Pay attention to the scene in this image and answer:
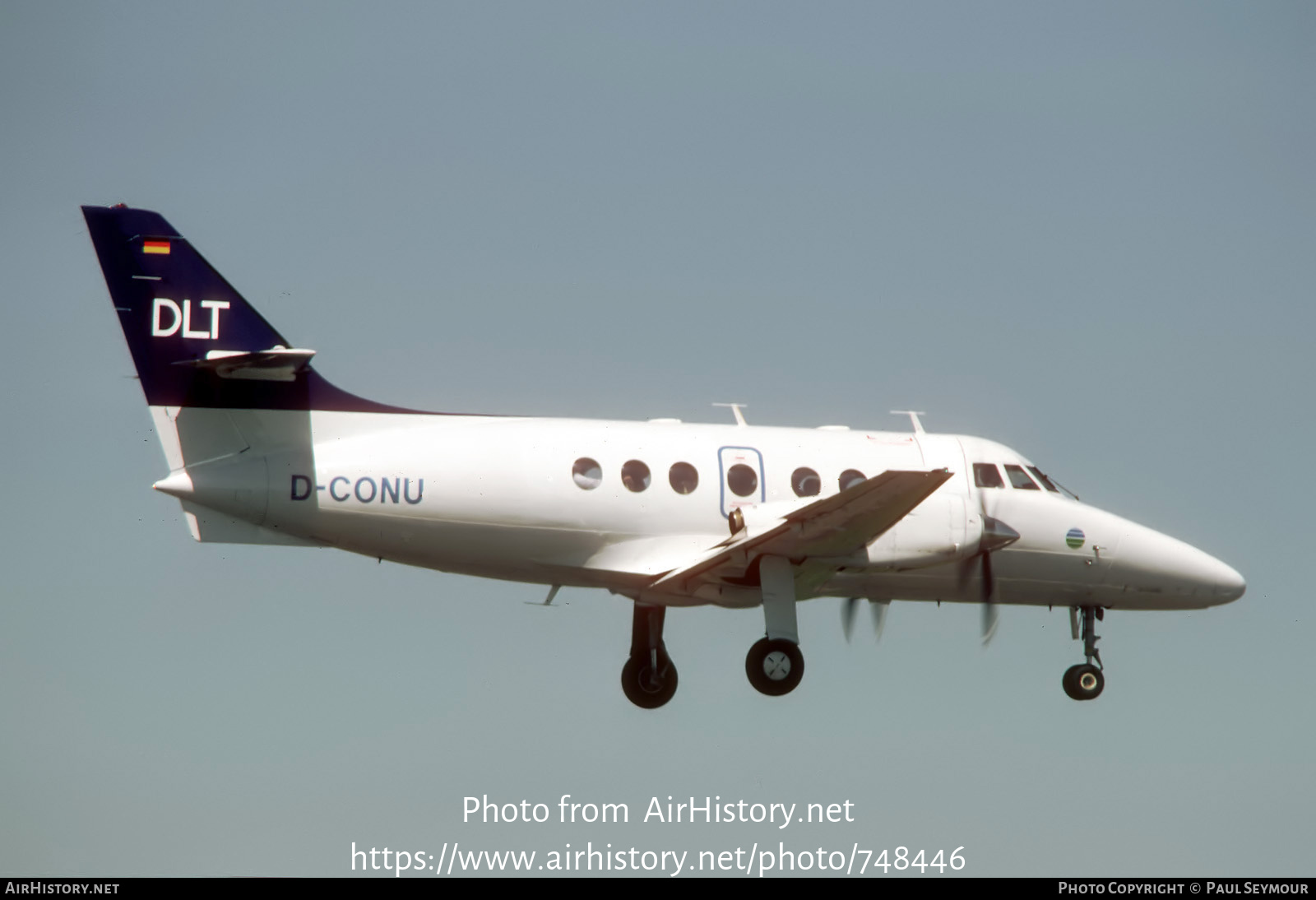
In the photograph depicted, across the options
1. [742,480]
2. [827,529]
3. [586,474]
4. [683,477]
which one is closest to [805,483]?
[742,480]

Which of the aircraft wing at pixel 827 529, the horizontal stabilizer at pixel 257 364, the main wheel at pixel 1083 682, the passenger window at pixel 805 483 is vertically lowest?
A: the main wheel at pixel 1083 682

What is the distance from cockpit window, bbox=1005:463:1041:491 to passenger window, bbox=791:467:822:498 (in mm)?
3464

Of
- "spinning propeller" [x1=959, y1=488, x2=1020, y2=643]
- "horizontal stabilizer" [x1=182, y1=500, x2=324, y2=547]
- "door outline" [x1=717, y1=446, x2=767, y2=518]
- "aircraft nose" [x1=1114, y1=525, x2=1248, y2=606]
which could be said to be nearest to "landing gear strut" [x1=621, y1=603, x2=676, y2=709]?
"door outline" [x1=717, y1=446, x2=767, y2=518]

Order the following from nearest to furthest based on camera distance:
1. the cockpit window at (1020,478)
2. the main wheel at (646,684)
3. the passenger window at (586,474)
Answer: the passenger window at (586,474)
the main wheel at (646,684)
the cockpit window at (1020,478)

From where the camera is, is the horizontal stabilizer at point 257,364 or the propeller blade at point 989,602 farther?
the propeller blade at point 989,602

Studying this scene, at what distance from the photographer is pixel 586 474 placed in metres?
24.5

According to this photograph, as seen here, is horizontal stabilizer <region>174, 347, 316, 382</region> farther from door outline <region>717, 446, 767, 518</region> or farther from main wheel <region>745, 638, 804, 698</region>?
main wheel <region>745, 638, 804, 698</region>

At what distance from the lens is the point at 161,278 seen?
23984 millimetres

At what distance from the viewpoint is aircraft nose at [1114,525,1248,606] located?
27.7m

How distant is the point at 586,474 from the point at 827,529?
3.49 metres

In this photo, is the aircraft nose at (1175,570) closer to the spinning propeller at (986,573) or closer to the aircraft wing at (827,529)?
the spinning propeller at (986,573)

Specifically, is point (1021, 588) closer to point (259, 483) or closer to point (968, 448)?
point (968, 448)

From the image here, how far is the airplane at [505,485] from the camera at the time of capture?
23.4 metres

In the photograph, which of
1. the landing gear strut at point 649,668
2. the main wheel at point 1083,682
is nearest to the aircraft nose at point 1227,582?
the main wheel at point 1083,682
